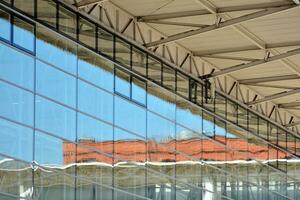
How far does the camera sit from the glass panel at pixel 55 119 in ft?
79.3

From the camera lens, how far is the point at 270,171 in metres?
40.9

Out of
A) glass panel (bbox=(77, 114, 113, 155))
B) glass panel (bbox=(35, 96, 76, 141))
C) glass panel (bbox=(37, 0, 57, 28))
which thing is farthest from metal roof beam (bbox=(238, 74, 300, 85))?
glass panel (bbox=(37, 0, 57, 28))

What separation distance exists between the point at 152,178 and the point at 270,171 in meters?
11.9

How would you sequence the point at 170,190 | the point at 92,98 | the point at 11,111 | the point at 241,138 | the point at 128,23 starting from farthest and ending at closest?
the point at 241,138
the point at 170,190
the point at 128,23
the point at 92,98
the point at 11,111

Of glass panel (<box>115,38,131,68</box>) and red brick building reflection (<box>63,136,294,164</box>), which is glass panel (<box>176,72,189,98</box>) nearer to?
red brick building reflection (<box>63,136,294,164</box>)

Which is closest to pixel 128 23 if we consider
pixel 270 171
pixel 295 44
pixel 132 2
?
pixel 132 2

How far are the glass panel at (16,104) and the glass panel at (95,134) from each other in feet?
8.18

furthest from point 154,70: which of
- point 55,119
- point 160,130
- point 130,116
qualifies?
point 55,119

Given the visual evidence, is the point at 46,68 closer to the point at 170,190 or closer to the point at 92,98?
the point at 92,98

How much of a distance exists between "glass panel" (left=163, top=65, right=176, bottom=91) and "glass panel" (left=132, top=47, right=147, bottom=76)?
135 centimetres

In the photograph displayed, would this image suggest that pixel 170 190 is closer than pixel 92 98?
No

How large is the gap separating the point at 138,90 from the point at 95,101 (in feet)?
9.87

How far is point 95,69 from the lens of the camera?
27172 mm

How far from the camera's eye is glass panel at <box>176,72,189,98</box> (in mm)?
32434
